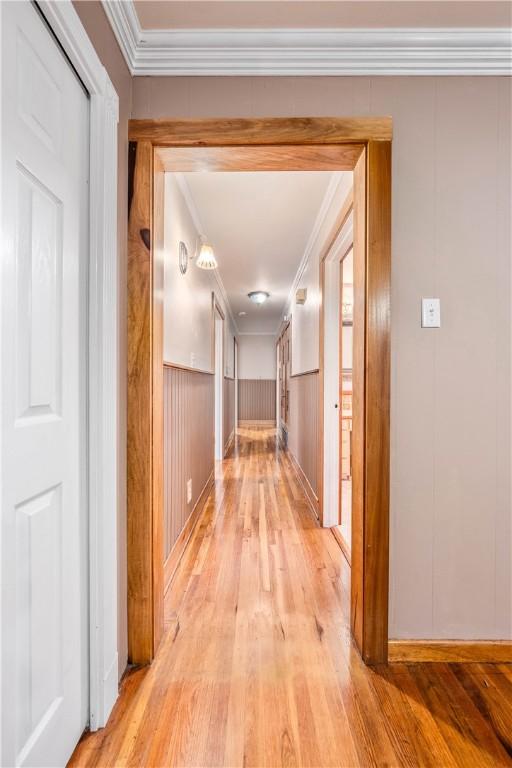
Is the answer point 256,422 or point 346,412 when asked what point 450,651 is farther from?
point 256,422

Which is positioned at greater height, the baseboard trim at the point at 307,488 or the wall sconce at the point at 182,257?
the wall sconce at the point at 182,257

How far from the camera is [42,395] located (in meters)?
0.97

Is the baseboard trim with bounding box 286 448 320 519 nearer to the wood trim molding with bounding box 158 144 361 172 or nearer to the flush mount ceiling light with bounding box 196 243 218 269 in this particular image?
the flush mount ceiling light with bounding box 196 243 218 269

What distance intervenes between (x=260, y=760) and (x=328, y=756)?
19 cm

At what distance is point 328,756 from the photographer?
1.11 m

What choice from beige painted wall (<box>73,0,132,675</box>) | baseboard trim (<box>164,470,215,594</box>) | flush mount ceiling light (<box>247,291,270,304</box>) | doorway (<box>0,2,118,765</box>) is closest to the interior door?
doorway (<box>0,2,118,765</box>)

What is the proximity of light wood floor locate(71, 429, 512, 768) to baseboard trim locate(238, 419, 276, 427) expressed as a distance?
7739mm

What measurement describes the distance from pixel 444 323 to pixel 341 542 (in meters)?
1.62

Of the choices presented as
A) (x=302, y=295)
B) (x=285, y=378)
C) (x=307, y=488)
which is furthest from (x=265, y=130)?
(x=285, y=378)

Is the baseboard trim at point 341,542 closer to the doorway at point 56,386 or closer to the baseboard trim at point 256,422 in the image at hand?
the doorway at point 56,386

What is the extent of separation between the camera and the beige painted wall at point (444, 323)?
4.88ft

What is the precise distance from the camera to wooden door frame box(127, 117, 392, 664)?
1.43 meters

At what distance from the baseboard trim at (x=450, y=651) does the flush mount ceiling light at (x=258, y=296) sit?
4794mm

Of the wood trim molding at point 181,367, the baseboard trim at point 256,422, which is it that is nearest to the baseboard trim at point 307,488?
the wood trim molding at point 181,367
